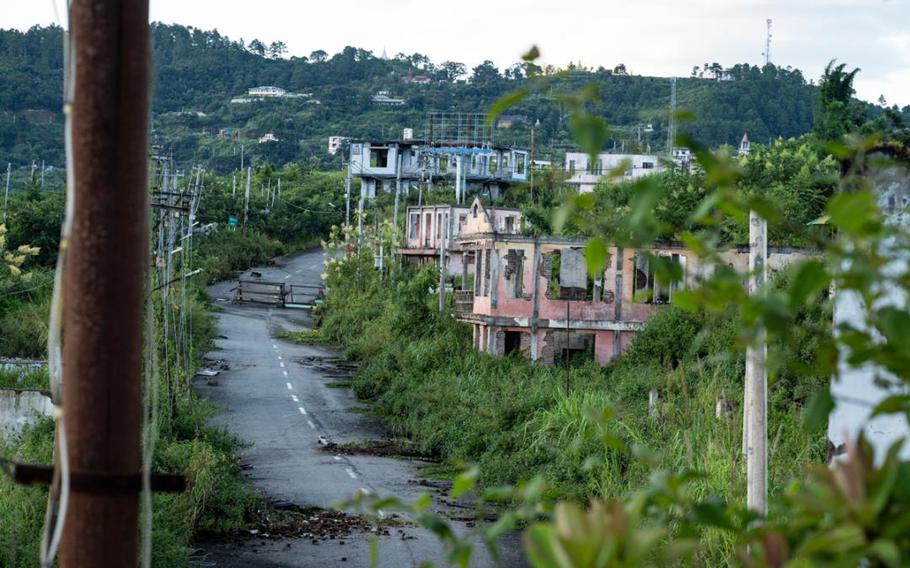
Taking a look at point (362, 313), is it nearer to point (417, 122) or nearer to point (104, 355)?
point (104, 355)

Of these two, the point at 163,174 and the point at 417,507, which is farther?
the point at 163,174

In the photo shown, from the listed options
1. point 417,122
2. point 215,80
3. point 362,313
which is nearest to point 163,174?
point 362,313

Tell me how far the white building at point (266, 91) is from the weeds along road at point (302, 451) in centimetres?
12199

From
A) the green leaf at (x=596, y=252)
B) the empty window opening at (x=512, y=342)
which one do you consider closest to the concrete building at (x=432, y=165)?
the empty window opening at (x=512, y=342)

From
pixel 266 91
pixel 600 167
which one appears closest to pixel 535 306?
pixel 600 167

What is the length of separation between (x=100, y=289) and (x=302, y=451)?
899 inches

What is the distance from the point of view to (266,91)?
576 ft

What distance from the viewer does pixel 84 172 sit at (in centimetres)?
370

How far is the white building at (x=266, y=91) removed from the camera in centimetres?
16888

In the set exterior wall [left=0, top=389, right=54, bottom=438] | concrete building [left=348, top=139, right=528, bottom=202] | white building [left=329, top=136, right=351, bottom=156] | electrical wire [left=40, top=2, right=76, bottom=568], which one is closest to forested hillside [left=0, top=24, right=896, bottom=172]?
white building [left=329, top=136, right=351, bottom=156]

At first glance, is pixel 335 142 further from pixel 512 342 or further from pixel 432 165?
pixel 512 342

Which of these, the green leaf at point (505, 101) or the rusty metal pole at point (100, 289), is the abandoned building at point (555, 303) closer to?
the rusty metal pole at point (100, 289)

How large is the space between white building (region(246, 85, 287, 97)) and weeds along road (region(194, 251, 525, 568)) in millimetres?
121986

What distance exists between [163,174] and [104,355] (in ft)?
75.8
